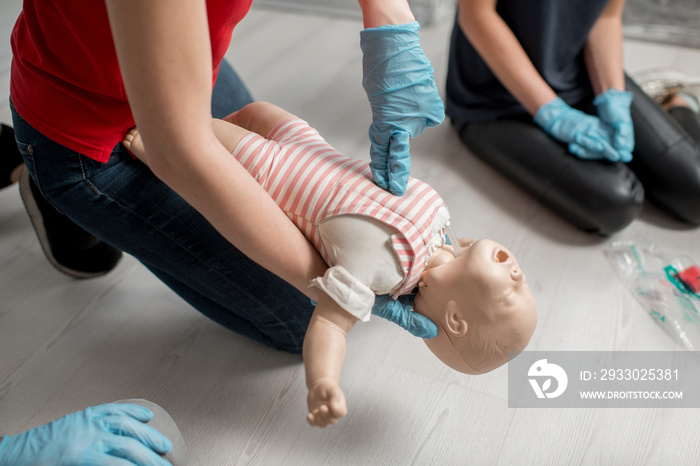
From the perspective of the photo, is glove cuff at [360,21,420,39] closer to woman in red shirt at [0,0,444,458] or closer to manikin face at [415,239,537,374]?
woman in red shirt at [0,0,444,458]

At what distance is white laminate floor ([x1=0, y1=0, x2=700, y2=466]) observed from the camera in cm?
110

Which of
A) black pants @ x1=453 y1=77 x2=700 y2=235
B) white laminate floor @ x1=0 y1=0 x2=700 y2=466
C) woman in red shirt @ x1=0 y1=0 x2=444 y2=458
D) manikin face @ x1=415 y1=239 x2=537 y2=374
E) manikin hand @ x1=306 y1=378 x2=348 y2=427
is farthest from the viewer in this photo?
black pants @ x1=453 y1=77 x2=700 y2=235

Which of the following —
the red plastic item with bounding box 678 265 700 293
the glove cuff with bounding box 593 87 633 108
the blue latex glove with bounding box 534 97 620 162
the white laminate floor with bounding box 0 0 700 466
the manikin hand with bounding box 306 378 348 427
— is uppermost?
the manikin hand with bounding box 306 378 348 427

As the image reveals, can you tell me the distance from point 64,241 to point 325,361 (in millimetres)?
857

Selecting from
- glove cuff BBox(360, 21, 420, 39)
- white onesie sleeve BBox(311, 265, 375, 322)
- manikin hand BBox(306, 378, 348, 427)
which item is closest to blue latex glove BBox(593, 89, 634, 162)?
glove cuff BBox(360, 21, 420, 39)

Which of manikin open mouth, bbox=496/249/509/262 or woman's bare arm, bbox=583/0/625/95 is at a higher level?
manikin open mouth, bbox=496/249/509/262

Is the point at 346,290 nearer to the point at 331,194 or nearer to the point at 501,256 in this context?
the point at 331,194

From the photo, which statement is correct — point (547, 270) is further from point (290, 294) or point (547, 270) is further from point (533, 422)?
point (290, 294)

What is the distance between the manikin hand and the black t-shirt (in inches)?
45.4

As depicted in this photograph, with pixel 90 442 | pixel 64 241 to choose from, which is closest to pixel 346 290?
pixel 90 442

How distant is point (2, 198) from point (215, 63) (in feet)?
3.34

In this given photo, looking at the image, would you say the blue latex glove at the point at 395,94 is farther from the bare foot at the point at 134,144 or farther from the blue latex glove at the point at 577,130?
the blue latex glove at the point at 577,130

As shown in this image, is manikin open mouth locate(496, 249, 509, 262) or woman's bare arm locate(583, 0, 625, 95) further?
woman's bare arm locate(583, 0, 625, 95)

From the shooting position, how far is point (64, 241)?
137 centimetres
